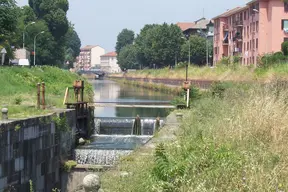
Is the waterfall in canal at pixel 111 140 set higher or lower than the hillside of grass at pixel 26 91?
lower

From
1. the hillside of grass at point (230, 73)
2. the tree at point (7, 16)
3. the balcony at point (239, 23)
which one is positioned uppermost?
the balcony at point (239, 23)

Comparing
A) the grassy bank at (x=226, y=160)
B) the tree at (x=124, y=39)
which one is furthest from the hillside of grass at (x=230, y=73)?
the tree at (x=124, y=39)

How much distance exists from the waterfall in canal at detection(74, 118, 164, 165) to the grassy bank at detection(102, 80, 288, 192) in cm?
852

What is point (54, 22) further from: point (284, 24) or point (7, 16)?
point (7, 16)

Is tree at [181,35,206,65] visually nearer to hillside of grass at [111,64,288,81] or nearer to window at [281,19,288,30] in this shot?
hillside of grass at [111,64,288,81]

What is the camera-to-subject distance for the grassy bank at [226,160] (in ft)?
24.3

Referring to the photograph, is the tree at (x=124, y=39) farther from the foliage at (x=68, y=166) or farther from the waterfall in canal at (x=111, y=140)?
the foliage at (x=68, y=166)

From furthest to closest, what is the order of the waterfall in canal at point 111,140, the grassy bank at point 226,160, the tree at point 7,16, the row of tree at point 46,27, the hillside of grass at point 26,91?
the row of tree at point 46,27
the tree at point 7,16
the waterfall in canal at point 111,140
the hillside of grass at point 26,91
the grassy bank at point 226,160

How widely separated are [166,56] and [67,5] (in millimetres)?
22355

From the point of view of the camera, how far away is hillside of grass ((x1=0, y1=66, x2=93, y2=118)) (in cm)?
1874

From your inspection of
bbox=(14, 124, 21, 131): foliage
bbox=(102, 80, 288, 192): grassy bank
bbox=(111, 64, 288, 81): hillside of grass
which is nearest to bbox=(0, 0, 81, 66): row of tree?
bbox=(111, 64, 288, 81): hillside of grass

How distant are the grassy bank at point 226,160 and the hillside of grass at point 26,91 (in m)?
8.00

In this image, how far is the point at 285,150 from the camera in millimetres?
9016

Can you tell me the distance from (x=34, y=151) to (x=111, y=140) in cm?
829
